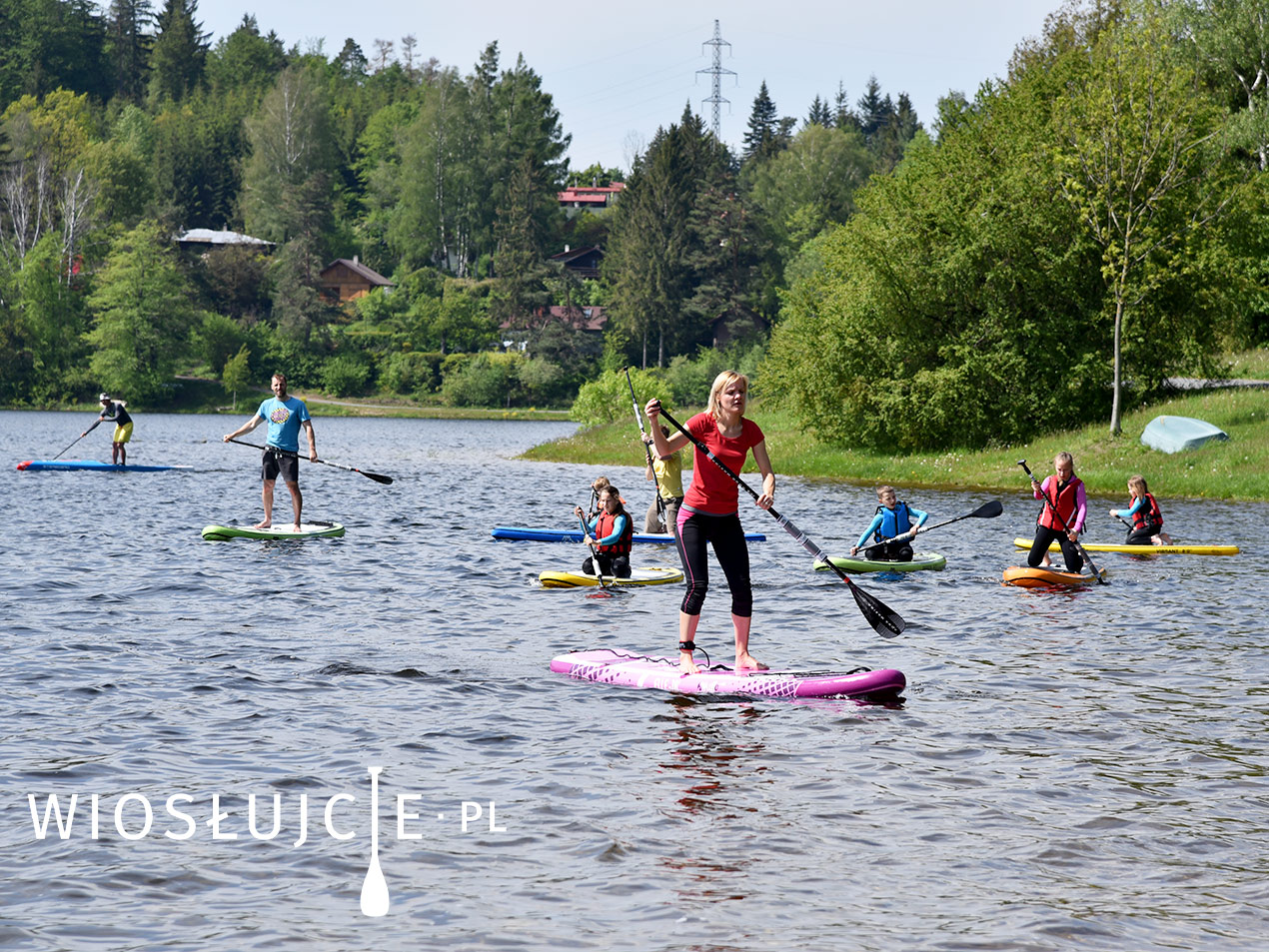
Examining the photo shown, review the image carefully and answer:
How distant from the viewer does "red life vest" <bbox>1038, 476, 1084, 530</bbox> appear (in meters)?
18.7

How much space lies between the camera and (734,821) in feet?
26.6

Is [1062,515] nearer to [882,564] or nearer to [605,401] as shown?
[882,564]

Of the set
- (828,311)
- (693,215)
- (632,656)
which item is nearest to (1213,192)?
(828,311)

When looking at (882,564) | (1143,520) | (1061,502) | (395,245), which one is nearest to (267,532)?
Answer: (882,564)

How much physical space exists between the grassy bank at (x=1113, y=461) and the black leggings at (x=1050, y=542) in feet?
59.7

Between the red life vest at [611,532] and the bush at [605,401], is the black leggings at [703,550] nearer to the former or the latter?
the red life vest at [611,532]

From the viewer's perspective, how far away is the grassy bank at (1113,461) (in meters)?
35.7

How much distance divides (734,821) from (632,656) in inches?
163

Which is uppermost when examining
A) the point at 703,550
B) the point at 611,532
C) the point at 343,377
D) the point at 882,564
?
the point at 343,377

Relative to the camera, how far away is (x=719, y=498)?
11078 mm

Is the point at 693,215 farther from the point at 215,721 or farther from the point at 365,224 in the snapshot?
the point at 215,721

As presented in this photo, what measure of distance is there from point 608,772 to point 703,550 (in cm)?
270

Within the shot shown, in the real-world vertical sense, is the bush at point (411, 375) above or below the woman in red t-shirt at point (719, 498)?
above

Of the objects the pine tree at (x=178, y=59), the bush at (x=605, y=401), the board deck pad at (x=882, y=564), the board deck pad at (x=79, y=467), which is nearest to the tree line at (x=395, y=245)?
the pine tree at (x=178, y=59)
